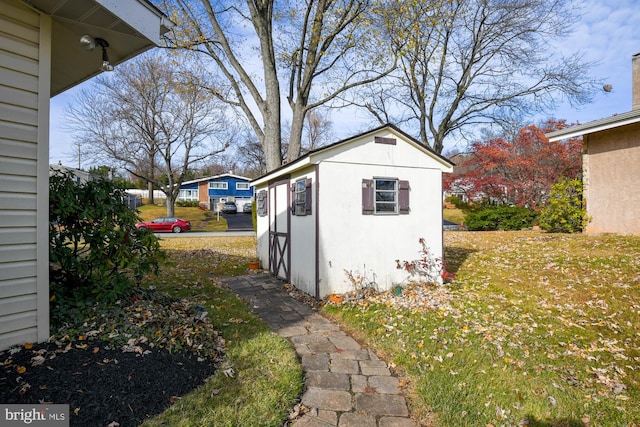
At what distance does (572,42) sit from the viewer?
14.2 m

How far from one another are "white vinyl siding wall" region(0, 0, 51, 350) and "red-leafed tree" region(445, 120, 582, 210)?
1760 centimetres

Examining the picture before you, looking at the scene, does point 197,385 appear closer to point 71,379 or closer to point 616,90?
point 71,379

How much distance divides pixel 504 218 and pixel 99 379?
17492 mm

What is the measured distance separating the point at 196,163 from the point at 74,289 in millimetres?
23418

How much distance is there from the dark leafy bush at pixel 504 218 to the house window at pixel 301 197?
43.8 feet

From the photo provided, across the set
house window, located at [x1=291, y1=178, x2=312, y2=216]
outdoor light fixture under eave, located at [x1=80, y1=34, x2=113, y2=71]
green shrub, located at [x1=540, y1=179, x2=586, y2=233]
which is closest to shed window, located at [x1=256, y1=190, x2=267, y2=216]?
house window, located at [x1=291, y1=178, x2=312, y2=216]

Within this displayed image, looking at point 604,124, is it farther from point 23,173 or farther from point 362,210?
point 23,173

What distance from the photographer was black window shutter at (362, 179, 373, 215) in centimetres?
580

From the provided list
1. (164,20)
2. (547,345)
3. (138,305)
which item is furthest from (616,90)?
(138,305)

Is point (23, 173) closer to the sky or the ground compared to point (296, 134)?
closer to the ground

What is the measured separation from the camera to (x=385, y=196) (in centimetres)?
602

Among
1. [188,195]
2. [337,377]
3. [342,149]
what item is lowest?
[337,377]

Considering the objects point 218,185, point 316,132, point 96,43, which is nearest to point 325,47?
point 96,43

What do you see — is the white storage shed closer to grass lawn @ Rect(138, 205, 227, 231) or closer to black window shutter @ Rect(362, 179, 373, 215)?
black window shutter @ Rect(362, 179, 373, 215)
